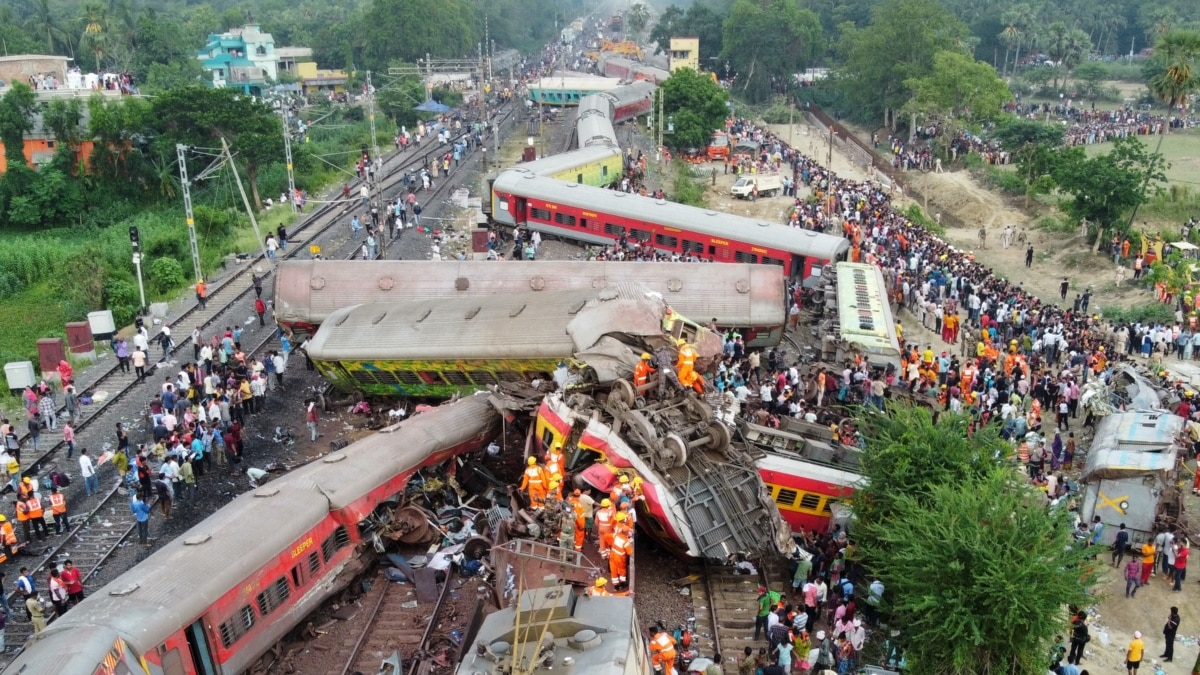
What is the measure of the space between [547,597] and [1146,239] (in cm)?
3933

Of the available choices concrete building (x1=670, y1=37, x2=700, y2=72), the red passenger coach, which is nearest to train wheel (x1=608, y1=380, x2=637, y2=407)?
the red passenger coach

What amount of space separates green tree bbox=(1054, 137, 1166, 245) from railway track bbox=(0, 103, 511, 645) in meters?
31.9

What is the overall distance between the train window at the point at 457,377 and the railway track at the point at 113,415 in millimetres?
7188

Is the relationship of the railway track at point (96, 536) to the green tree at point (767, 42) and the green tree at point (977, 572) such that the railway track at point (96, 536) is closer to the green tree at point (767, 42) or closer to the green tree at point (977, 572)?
the green tree at point (977, 572)

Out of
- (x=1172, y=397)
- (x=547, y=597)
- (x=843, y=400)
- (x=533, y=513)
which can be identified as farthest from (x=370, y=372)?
(x=1172, y=397)

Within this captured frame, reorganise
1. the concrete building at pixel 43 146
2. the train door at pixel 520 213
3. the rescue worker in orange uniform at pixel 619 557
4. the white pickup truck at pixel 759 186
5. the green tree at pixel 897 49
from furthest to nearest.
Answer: the green tree at pixel 897 49 < the concrete building at pixel 43 146 < the white pickup truck at pixel 759 186 < the train door at pixel 520 213 < the rescue worker in orange uniform at pixel 619 557

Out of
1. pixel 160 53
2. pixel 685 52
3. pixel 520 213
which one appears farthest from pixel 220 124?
pixel 685 52

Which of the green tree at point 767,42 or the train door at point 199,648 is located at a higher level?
the green tree at point 767,42

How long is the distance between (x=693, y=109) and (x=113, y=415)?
46.9 metres

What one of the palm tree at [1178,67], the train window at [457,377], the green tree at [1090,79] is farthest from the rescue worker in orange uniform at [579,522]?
the green tree at [1090,79]

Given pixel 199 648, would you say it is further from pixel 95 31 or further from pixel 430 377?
pixel 95 31

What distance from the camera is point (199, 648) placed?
14523 millimetres

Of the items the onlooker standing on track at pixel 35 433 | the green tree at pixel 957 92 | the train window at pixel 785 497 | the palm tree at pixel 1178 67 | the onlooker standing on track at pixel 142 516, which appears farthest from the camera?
the green tree at pixel 957 92

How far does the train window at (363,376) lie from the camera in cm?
2595
